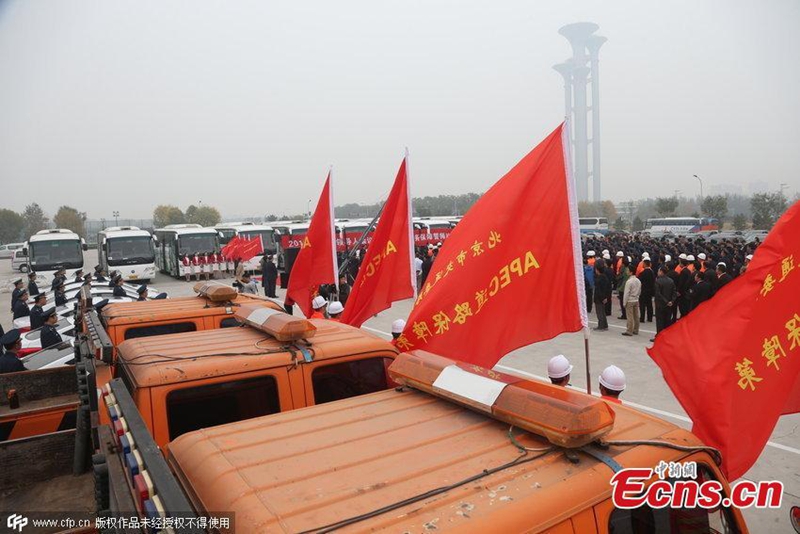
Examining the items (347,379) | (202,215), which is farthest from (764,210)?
(202,215)

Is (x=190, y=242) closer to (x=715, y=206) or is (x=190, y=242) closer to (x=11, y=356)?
(x=11, y=356)

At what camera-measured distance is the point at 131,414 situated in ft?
8.61

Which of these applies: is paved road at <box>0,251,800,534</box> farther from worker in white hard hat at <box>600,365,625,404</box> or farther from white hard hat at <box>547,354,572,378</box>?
white hard hat at <box>547,354,572,378</box>

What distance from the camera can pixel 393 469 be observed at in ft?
7.38

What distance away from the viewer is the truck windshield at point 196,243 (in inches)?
1091

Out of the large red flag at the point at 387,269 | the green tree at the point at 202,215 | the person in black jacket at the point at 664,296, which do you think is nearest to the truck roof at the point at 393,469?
the large red flag at the point at 387,269

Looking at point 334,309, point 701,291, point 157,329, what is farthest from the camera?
point 701,291

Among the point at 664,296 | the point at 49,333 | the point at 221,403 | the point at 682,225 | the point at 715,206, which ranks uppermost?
the point at 715,206

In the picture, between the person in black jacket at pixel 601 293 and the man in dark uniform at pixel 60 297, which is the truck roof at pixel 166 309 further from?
the person in black jacket at pixel 601 293

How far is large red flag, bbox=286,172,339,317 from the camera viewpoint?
8398mm

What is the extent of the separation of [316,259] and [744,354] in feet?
19.9

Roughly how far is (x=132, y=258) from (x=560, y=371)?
24553 millimetres

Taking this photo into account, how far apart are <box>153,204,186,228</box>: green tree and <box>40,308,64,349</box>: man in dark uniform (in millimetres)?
99183

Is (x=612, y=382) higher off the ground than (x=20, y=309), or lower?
higher
